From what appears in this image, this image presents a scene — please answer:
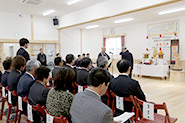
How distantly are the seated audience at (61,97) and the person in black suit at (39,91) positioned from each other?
305 mm

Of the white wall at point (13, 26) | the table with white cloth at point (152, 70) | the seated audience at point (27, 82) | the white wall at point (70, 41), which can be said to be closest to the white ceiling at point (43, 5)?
the white wall at point (13, 26)

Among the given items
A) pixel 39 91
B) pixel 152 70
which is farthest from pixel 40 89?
pixel 152 70

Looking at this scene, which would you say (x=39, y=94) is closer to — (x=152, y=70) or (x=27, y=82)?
(x=27, y=82)

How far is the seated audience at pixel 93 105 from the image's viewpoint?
1.09 meters

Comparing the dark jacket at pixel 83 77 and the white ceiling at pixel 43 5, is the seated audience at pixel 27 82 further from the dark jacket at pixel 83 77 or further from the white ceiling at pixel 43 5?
the white ceiling at pixel 43 5

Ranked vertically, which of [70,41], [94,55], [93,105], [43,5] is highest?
[43,5]

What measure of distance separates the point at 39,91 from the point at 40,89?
0.03 m

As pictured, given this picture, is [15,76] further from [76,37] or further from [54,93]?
[76,37]

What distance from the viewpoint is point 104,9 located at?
6449mm

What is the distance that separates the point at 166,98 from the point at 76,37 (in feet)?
25.5

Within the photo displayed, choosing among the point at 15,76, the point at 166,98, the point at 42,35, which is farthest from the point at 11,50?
the point at 166,98

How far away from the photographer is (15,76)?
8.80ft

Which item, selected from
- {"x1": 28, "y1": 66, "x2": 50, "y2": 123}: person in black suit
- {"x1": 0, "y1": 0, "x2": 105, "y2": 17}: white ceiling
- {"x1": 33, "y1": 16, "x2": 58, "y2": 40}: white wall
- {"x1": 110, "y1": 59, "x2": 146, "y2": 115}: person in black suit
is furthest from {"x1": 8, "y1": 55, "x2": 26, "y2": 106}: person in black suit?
{"x1": 33, "y1": 16, "x2": 58, "y2": 40}: white wall

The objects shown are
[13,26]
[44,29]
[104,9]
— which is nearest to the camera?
[104,9]
